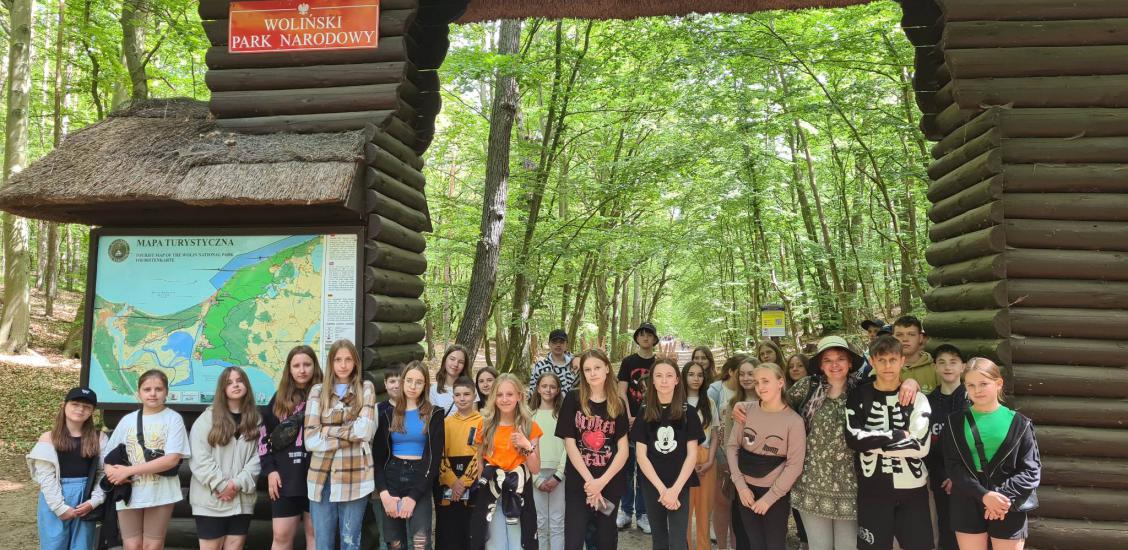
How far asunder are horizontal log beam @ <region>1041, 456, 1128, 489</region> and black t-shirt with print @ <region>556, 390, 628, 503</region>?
3190 millimetres

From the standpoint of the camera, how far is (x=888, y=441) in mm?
4199

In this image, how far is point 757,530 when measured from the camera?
470 cm

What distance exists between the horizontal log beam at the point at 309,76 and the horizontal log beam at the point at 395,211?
114 centimetres

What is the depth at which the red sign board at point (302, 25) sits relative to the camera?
624 centimetres

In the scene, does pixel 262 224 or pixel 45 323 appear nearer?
pixel 262 224

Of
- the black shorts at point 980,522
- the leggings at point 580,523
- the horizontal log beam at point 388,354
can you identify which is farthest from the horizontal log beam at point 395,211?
the black shorts at point 980,522

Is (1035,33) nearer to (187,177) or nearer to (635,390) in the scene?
(635,390)

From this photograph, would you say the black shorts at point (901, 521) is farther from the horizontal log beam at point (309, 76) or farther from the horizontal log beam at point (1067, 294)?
the horizontal log beam at point (309, 76)

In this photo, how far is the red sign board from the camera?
6238mm

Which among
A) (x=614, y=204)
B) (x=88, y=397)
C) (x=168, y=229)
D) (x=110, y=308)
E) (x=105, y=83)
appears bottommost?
(x=88, y=397)

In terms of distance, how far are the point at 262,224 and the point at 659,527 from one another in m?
4.43

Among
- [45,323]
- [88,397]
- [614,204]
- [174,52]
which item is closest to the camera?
[88,397]

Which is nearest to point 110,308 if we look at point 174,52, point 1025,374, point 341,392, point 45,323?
point 341,392

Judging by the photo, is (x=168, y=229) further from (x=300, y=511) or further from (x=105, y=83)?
(x=105, y=83)
